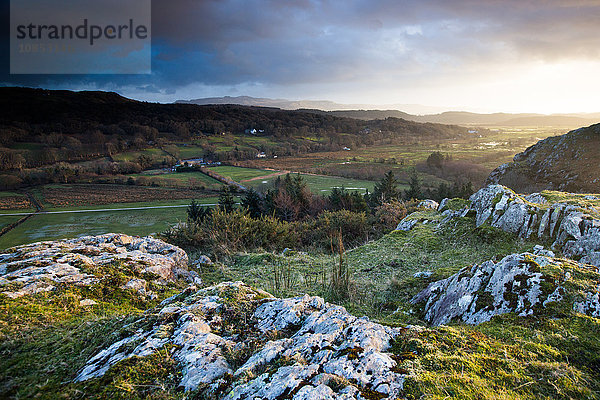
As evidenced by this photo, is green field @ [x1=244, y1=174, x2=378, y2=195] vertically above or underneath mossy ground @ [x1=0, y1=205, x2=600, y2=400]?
underneath

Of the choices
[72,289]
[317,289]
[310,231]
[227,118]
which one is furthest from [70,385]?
[227,118]

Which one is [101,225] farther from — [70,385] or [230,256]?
[70,385]

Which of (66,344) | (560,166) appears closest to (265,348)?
(66,344)

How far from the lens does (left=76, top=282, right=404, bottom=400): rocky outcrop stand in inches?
85.5

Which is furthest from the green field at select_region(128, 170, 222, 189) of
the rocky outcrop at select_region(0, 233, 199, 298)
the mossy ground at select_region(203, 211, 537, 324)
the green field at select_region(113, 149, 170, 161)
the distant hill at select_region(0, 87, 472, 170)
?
the rocky outcrop at select_region(0, 233, 199, 298)

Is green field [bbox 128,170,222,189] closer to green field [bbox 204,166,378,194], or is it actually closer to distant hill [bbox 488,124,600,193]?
green field [bbox 204,166,378,194]

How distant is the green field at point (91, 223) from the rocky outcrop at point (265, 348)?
121ft

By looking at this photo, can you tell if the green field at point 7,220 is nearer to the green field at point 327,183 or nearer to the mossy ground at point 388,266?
the green field at point 327,183

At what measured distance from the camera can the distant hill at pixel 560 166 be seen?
26.1 m

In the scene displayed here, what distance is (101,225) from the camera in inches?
1644

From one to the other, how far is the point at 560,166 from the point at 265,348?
134 feet

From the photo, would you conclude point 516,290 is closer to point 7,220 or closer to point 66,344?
point 66,344

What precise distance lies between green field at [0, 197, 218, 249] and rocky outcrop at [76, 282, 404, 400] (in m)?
37.0

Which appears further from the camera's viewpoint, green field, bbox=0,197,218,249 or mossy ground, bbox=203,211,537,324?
green field, bbox=0,197,218,249
